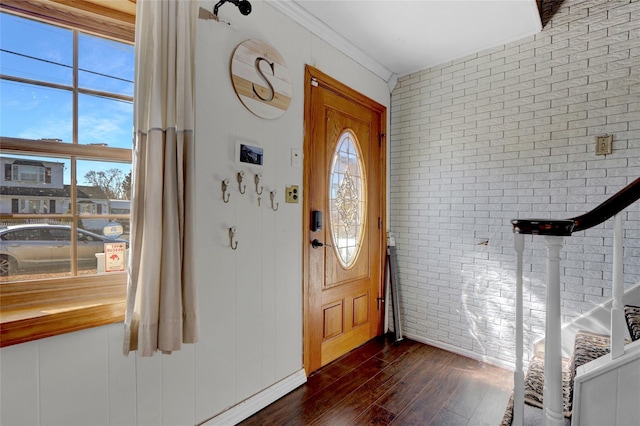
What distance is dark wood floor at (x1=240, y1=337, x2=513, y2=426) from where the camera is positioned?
1.85 m

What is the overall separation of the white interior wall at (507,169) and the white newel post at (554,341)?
4.74 ft

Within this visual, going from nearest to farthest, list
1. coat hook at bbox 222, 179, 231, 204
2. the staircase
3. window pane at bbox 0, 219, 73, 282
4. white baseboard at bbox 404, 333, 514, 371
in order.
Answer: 1. the staircase
2. window pane at bbox 0, 219, 73, 282
3. coat hook at bbox 222, 179, 231, 204
4. white baseboard at bbox 404, 333, 514, 371

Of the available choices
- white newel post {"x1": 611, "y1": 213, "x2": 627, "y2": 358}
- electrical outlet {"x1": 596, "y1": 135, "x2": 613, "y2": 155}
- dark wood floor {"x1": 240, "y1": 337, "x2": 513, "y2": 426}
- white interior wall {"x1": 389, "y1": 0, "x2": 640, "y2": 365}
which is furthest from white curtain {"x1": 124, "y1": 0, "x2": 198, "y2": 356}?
electrical outlet {"x1": 596, "y1": 135, "x2": 613, "y2": 155}

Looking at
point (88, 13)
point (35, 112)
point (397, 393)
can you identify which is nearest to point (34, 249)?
point (35, 112)

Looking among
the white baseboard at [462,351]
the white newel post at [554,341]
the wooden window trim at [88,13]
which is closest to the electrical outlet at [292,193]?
the wooden window trim at [88,13]

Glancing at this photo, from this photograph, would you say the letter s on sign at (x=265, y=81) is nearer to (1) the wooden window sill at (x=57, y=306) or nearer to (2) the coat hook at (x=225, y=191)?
(2) the coat hook at (x=225, y=191)

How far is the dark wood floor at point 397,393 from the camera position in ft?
6.06

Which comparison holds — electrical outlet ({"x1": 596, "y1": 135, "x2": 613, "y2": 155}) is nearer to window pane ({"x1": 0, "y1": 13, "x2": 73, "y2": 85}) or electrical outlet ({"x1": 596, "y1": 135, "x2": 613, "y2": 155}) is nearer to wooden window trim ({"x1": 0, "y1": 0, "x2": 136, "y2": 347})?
wooden window trim ({"x1": 0, "y1": 0, "x2": 136, "y2": 347})

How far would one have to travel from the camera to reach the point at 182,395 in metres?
1.57

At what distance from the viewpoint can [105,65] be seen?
1464mm

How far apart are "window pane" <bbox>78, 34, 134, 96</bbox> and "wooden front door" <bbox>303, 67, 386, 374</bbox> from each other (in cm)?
112

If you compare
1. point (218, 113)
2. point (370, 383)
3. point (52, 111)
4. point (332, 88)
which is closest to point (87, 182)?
point (52, 111)

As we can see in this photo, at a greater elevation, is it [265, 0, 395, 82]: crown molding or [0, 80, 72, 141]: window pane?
[265, 0, 395, 82]: crown molding

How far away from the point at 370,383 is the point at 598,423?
4.62ft
